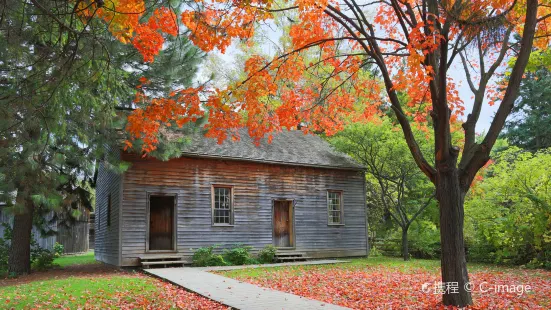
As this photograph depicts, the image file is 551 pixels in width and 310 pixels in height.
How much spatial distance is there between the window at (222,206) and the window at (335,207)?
4.68 m

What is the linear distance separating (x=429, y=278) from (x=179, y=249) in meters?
8.21

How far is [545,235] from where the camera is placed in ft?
45.3

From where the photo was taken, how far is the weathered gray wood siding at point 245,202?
14.8 metres

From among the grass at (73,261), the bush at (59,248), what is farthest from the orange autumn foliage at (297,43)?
the bush at (59,248)

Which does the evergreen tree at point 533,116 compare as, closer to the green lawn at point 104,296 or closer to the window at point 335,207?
the window at point 335,207

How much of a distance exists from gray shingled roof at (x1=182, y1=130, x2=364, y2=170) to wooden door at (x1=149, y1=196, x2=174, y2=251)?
2355 mm

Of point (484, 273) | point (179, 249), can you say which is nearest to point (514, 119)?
point (484, 273)

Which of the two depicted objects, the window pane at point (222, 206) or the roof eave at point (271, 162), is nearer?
the roof eave at point (271, 162)

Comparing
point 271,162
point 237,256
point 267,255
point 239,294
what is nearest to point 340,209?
point 271,162

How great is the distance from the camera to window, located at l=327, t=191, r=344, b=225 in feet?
62.6

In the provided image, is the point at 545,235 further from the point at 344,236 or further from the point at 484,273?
the point at 344,236

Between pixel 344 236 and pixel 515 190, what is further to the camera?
pixel 344 236

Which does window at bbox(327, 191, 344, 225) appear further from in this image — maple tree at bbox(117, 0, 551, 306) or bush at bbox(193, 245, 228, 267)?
maple tree at bbox(117, 0, 551, 306)

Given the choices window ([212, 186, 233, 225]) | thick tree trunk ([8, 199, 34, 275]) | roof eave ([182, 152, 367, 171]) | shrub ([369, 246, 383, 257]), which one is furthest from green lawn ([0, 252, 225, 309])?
shrub ([369, 246, 383, 257])
